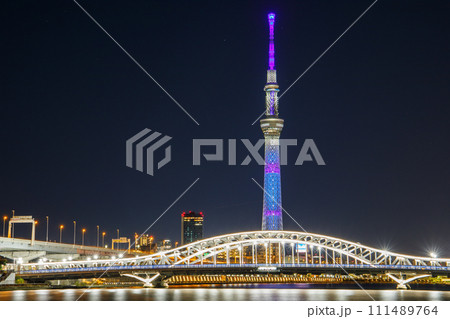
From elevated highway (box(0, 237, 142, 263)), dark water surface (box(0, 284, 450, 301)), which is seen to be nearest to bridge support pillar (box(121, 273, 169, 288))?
dark water surface (box(0, 284, 450, 301))

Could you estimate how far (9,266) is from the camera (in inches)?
4259

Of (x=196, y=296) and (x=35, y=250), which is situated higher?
(x=35, y=250)

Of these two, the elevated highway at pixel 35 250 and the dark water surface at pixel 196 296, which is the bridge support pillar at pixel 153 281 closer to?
the dark water surface at pixel 196 296

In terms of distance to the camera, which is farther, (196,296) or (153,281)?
(153,281)

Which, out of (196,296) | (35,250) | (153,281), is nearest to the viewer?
(196,296)

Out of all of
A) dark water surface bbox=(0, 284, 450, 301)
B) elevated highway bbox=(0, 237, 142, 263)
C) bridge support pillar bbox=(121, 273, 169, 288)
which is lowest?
dark water surface bbox=(0, 284, 450, 301)

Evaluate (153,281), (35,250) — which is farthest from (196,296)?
(35,250)

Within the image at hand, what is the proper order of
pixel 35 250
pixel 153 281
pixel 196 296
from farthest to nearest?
pixel 35 250 < pixel 153 281 < pixel 196 296

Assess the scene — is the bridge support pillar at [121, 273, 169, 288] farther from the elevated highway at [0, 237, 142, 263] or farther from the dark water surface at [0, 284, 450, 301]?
the elevated highway at [0, 237, 142, 263]

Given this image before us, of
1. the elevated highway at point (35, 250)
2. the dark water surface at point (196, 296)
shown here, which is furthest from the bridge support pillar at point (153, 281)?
the elevated highway at point (35, 250)

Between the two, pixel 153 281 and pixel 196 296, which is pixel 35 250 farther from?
pixel 196 296
